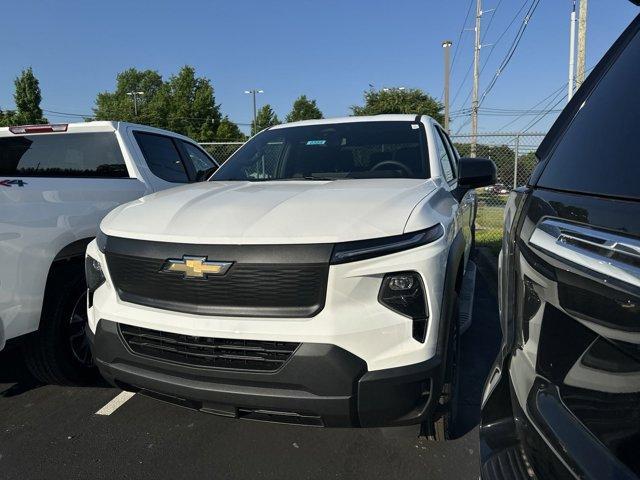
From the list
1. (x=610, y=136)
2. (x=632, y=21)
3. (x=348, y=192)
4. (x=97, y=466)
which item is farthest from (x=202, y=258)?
(x=632, y=21)

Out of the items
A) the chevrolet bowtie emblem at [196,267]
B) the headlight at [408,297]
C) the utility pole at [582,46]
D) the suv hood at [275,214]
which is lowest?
the headlight at [408,297]

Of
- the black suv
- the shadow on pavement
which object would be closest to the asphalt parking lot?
the shadow on pavement

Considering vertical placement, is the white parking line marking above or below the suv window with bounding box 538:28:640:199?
below

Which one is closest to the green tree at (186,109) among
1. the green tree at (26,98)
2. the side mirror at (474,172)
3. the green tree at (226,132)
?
the green tree at (226,132)

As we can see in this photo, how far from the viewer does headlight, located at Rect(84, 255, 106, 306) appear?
2.55m

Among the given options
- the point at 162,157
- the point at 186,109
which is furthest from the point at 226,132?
the point at 162,157

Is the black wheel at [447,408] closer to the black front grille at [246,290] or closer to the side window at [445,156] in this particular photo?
the black front grille at [246,290]

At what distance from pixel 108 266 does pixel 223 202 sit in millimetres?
642

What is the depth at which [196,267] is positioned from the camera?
2113 mm

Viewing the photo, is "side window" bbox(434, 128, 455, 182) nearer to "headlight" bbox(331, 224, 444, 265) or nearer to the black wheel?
the black wheel

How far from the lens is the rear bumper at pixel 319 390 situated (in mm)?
1933

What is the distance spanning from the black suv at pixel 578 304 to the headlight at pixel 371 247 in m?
0.54

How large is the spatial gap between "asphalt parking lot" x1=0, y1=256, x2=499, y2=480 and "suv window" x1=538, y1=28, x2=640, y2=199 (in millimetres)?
1491

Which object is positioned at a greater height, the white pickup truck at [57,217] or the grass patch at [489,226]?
the white pickup truck at [57,217]
